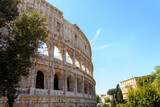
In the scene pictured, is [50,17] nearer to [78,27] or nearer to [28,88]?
[78,27]

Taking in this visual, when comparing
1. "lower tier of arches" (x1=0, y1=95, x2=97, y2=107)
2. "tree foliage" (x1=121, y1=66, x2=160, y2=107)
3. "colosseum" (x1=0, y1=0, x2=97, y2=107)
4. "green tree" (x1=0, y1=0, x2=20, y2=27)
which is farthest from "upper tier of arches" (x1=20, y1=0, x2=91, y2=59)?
"tree foliage" (x1=121, y1=66, x2=160, y2=107)

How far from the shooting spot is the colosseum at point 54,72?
1227cm

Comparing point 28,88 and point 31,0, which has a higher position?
point 31,0

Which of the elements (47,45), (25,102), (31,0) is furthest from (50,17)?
(25,102)

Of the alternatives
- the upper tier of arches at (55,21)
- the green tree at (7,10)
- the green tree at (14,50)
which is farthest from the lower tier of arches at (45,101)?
the upper tier of arches at (55,21)

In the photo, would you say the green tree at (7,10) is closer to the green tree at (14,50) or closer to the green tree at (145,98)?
the green tree at (14,50)

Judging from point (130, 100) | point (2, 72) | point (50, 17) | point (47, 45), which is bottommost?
point (130, 100)

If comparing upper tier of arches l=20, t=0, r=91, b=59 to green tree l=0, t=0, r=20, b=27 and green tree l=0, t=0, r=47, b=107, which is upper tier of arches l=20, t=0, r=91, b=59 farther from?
green tree l=0, t=0, r=47, b=107

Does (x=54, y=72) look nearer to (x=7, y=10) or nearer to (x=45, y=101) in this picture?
(x=45, y=101)

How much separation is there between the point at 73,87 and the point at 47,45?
6.53 meters

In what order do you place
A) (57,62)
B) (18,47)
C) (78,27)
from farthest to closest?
(78,27) < (57,62) < (18,47)

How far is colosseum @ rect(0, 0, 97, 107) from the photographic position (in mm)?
12273

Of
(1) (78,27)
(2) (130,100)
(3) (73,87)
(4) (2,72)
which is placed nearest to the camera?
(4) (2,72)

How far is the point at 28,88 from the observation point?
11969mm
